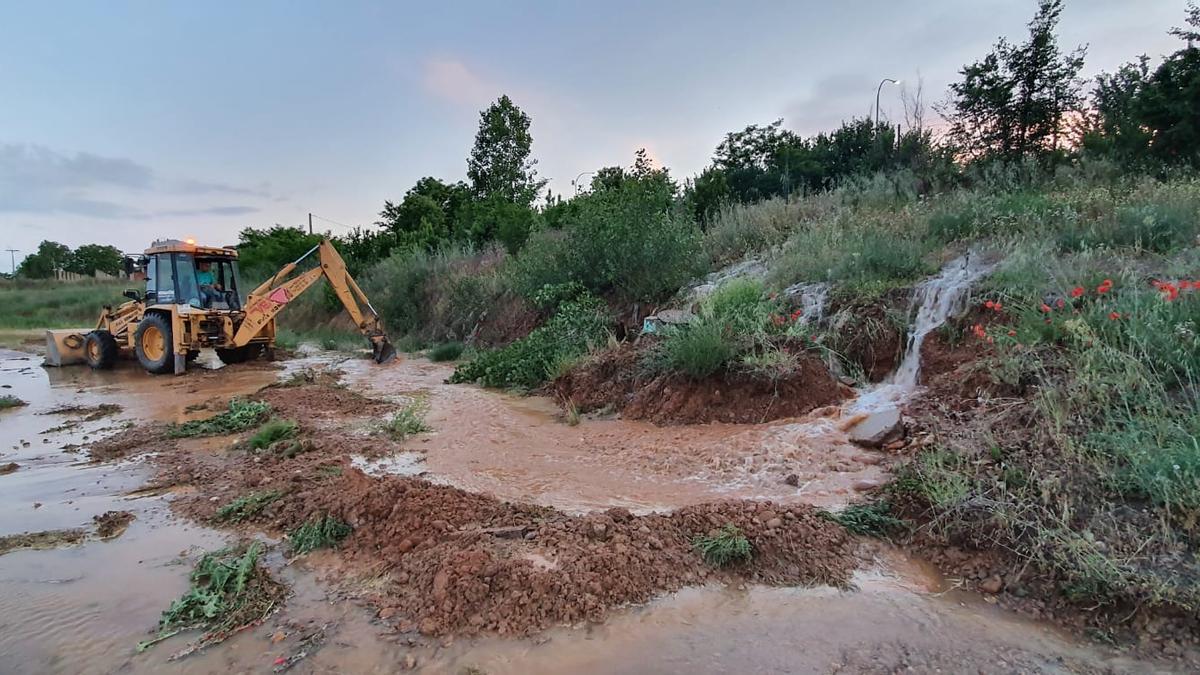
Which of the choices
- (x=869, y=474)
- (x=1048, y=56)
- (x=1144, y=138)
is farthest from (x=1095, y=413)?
(x=1048, y=56)

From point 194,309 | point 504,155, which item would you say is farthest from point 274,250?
point 194,309

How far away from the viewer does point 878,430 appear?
551 centimetres

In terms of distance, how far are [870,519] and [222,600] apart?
4034 mm

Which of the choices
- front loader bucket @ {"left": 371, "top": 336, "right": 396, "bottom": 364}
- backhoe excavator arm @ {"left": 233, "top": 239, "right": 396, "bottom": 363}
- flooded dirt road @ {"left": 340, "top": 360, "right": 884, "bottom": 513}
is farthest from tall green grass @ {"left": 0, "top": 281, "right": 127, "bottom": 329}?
flooded dirt road @ {"left": 340, "top": 360, "right": 884, "bottom": 513}

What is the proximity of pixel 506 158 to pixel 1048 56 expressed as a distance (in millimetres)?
21207

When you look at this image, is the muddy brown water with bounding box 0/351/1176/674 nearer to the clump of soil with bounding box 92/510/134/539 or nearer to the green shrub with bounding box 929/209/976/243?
the clump of soil with bounding box 92/510/134/539

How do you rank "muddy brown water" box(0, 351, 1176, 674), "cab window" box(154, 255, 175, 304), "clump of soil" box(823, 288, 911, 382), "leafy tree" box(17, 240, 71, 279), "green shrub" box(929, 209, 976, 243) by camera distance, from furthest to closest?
"leafy tree" box(17, 240, 71, 279), "cab window" box(154, 255, 175, 304), "green shrub" box(929, 209, 976, 243), "clump of soil" box(823, 288, 911, 382), "muddy brown water" box(0, 351, 1176, 674)

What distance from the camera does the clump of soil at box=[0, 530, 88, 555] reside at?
4.45 metres

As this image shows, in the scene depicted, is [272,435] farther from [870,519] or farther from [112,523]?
[870,519]

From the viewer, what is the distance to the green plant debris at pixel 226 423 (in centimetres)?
766

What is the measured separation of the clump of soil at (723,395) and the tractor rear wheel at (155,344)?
9.77 m

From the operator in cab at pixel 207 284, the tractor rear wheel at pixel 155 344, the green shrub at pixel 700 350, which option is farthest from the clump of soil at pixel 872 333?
the operator in cab at pixel 207 284

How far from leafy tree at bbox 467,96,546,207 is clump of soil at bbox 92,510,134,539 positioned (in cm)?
2477

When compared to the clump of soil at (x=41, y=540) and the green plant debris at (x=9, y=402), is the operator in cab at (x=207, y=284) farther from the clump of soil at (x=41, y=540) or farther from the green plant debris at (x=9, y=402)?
the clump of soil at (x=41, y=540)
